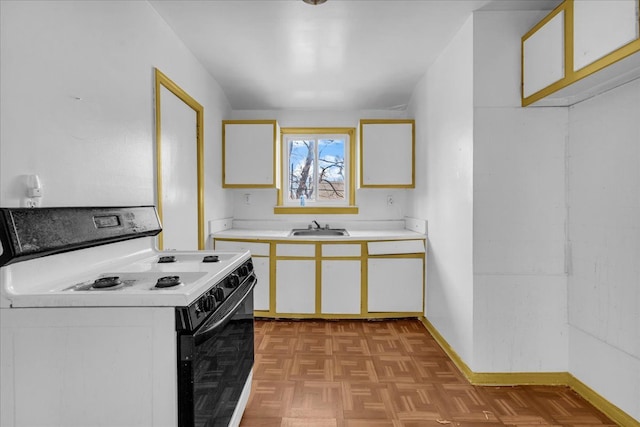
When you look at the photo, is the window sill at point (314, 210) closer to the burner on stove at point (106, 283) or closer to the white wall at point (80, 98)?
the white wall at point (80, 98)

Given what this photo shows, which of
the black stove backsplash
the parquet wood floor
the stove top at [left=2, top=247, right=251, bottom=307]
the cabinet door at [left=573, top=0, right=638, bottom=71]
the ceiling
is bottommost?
the parquet wood floor

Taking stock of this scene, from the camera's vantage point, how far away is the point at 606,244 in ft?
6.46

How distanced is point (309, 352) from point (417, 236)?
58.9 inches

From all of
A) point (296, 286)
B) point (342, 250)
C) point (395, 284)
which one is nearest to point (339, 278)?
point (342, 250)

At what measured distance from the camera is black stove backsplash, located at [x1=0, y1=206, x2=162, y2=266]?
105 centimetres

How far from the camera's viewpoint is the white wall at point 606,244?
1804 mm

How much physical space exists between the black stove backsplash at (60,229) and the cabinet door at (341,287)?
6.35ft

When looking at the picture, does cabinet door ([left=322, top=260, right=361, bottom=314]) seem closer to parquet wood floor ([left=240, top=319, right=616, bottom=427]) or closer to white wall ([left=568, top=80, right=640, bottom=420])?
parquet wood floor ([left=240, top=319, right=616, bottom=427])

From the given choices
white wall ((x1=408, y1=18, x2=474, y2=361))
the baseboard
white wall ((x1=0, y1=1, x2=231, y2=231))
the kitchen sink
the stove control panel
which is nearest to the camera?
the stove control panel

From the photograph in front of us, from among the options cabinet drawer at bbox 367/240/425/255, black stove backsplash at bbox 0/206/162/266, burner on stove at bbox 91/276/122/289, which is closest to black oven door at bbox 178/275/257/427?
burner on stove at bbox 91/276/122/289

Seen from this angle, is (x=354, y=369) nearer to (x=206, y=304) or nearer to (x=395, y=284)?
(x=395, y=284)

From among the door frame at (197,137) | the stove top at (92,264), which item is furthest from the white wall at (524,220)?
the door frame at (197,137)

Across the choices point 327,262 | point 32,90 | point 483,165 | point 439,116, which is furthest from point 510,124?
point 32,90

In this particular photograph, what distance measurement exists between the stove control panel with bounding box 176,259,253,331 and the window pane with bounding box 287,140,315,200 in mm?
2665
